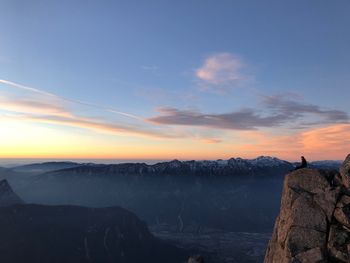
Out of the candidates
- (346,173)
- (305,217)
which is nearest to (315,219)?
(305,217)

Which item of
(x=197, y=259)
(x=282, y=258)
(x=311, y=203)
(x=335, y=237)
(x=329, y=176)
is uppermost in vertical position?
(x=329, y=176)

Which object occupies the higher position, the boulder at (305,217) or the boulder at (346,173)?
the boulder at (346,173)

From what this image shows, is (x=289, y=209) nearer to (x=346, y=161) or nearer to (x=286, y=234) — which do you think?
(x=286, y=234)

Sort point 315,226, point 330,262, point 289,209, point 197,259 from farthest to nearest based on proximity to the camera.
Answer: point 197,259, point 289,209, point 315,226, point 330,262

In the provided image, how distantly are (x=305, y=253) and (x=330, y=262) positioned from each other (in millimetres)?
4295

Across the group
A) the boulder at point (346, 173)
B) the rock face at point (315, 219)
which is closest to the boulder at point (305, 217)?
the rock face at point (315, 219)

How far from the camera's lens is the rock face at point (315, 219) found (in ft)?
225

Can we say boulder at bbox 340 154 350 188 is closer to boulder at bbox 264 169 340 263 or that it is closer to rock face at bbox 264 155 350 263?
rock face at bbox 264 155 350 263

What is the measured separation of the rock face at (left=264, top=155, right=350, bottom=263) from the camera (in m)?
68.7

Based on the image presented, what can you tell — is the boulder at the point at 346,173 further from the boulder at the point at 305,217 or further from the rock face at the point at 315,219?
the boulder at the point at 305,217

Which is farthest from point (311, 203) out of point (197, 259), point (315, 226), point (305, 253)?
point (197, 259)

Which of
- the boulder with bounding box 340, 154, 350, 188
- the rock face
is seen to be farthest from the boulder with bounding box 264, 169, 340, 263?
the boulder with bounding box 340, 154, 350, 188

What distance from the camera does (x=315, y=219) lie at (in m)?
72.3

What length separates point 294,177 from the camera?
79.5 m
